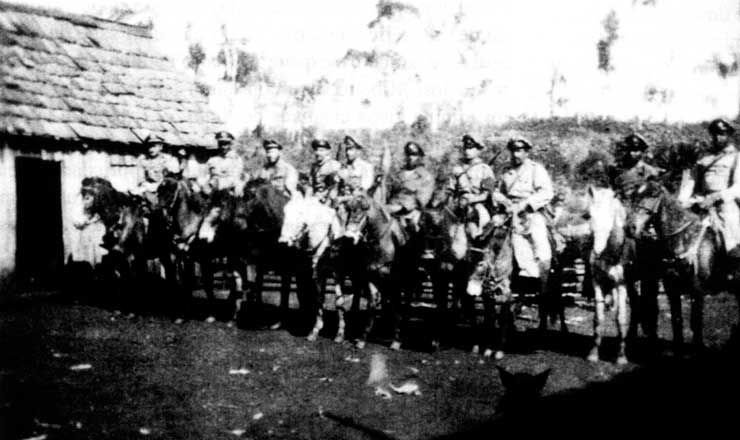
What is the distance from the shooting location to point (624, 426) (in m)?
5.34

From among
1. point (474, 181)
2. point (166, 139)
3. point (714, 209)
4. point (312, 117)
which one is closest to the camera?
point (714, 209)

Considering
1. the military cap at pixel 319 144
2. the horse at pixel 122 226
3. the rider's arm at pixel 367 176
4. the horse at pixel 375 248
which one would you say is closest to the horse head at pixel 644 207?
the horse at pixel 375 248

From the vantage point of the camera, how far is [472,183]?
28.8 ft

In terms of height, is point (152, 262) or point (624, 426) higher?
point (152, 262)

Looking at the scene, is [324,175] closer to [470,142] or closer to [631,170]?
[470,142]

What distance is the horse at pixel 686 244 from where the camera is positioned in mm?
6910

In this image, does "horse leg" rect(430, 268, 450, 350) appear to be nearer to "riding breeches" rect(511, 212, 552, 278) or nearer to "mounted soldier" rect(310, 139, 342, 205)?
"riding breeches" rect(511, 212, 552, 278)

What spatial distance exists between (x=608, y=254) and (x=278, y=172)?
15.6ft

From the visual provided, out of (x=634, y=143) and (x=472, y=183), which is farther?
(x=472, y=183)

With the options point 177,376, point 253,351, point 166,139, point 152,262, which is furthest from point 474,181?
point 166,139

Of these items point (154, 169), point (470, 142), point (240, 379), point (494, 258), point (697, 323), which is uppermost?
point (470, 142)

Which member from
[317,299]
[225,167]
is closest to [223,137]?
[225,167]

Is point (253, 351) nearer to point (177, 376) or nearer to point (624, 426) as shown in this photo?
point (177, 376)

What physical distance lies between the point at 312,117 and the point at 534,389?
1492 inches
